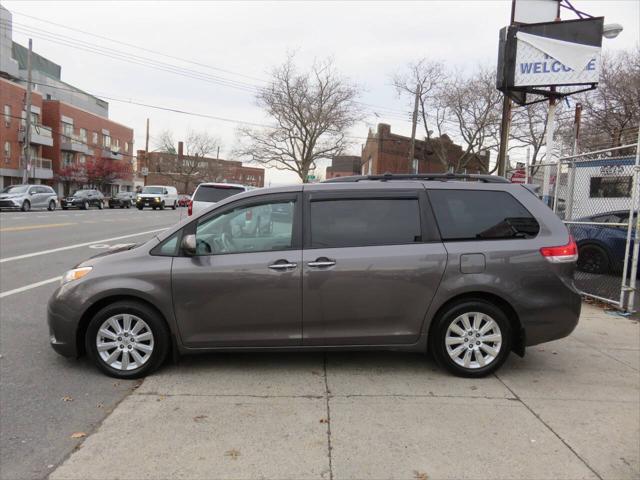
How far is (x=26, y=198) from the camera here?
29875 millimetres

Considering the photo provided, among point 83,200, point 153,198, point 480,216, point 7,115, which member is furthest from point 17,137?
point 480,216

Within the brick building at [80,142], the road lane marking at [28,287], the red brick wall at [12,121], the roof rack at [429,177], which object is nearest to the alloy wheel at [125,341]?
the roof rack at [429,177]

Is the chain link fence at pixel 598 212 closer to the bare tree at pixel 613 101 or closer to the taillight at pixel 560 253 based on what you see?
the taillight at pixel 560 253

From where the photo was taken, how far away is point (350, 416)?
3.67m

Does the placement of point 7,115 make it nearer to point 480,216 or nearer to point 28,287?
point 28,287

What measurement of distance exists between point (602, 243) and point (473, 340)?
5863 millimetres

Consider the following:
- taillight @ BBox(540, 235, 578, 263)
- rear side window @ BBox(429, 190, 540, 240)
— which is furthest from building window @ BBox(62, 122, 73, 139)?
taillight @ BBox(540, 235, 578, 263)

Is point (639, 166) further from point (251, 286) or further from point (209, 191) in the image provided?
point (209, 191)

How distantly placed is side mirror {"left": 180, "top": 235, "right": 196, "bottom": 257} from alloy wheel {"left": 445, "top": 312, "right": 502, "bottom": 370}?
2355 mm

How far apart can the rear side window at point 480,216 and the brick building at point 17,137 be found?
44.9m

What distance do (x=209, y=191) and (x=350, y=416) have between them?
432 inches

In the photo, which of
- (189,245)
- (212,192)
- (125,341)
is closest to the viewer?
(189,245)

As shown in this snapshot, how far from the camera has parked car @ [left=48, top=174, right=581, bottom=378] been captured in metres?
4.25

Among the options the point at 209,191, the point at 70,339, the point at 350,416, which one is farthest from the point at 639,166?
the point at 209,191
